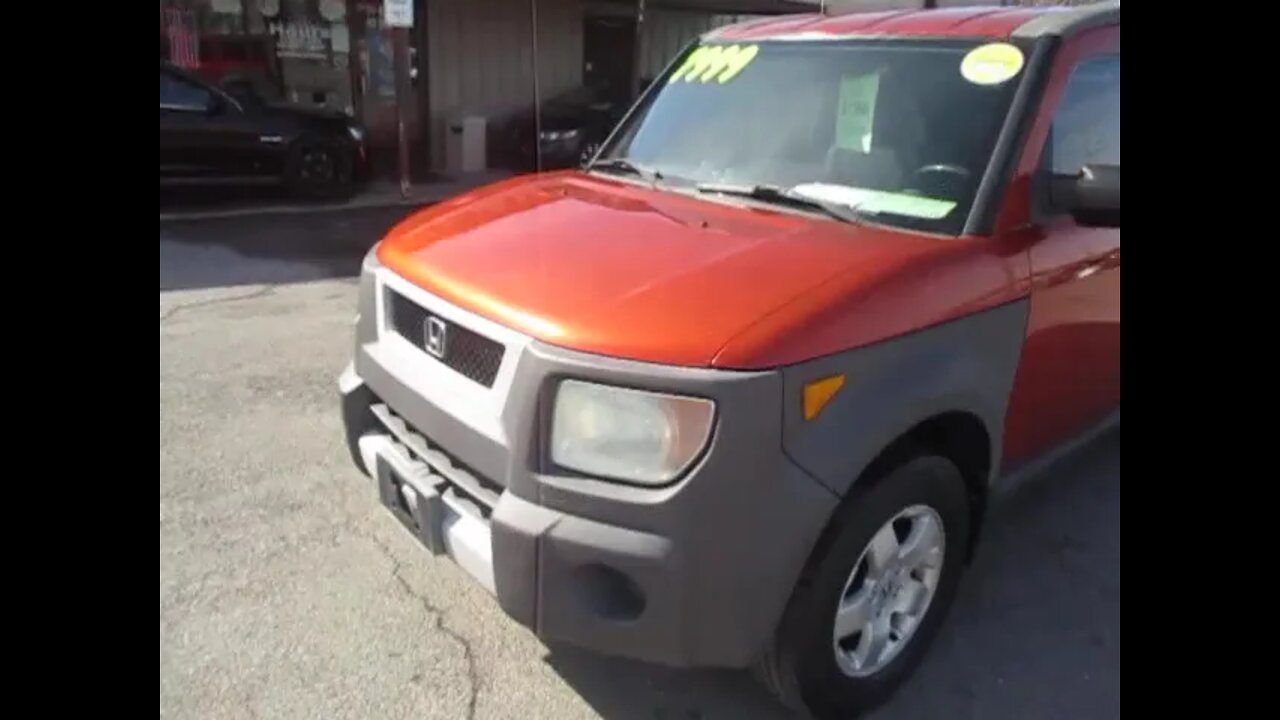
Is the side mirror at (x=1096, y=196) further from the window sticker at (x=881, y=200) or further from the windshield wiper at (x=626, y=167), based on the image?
the windshield wiper at (x=626, y=167)

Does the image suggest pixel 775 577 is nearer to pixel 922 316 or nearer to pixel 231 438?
pixel 922 316

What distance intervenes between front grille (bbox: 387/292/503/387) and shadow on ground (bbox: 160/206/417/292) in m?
5.21

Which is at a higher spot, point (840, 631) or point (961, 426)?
point (961, 426)

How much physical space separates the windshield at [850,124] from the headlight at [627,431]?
3.43 ft

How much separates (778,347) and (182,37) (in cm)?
1350

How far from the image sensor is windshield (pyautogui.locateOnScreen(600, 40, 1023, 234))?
2822mm

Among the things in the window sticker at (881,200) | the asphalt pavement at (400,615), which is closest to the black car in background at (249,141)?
the asphalt pavement at (400,615)

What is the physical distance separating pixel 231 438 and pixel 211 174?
771 cm

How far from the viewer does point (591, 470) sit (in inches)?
85.2

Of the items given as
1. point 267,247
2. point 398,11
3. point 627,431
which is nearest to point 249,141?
point 398,11

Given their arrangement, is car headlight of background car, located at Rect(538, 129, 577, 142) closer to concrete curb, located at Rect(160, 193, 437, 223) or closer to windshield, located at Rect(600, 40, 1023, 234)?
concrete curb, located at Rect(160, 193, 437, 223)

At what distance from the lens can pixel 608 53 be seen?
685 inches

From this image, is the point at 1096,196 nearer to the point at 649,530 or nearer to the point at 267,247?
the point at 649,530
